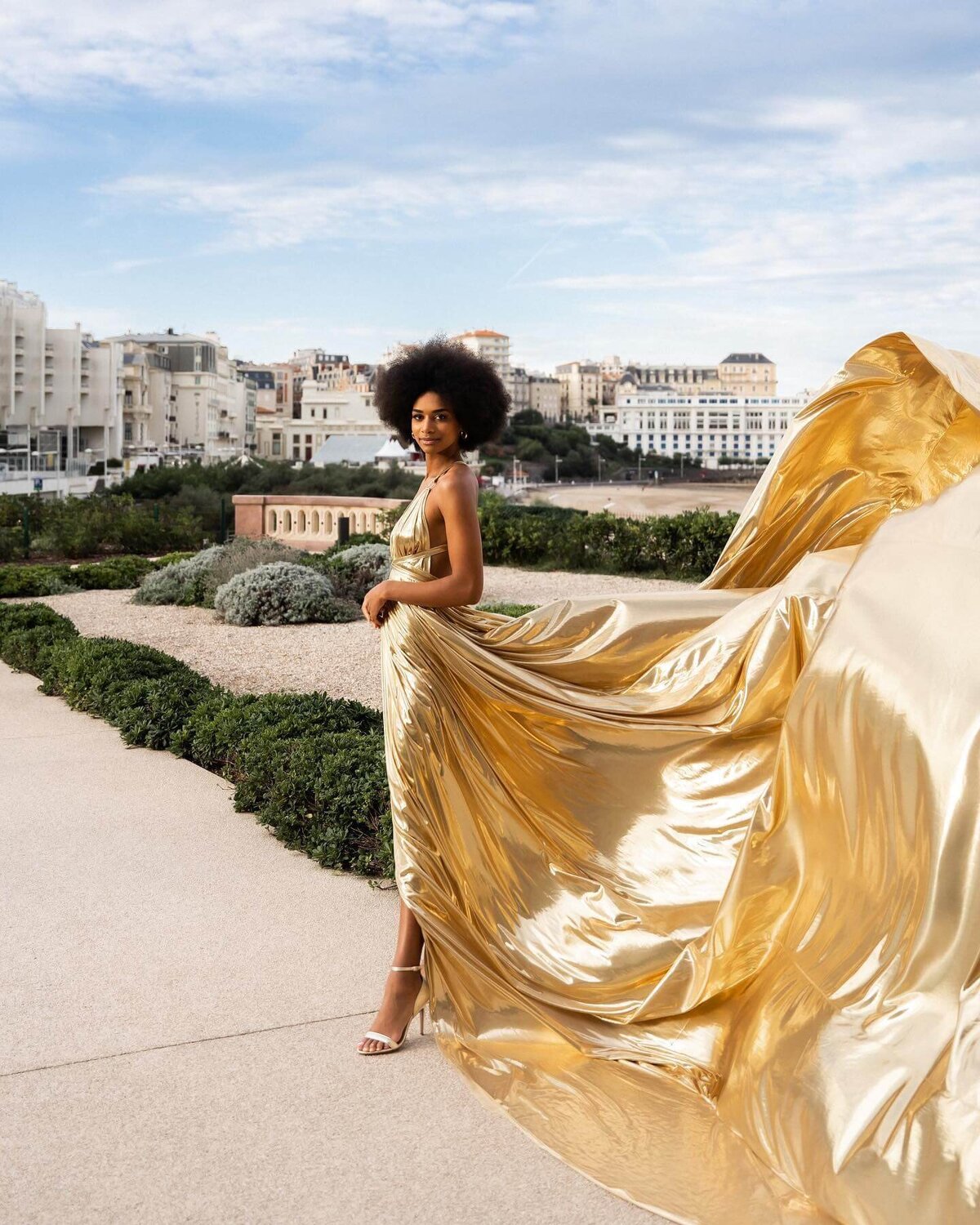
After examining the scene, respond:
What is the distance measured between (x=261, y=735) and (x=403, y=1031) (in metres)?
2.83

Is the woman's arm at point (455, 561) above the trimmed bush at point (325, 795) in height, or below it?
above

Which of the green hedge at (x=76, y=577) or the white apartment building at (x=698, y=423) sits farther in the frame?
the white apartment building at (x=698, y=423)

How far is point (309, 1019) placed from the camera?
3.44m

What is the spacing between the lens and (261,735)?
5.89 m

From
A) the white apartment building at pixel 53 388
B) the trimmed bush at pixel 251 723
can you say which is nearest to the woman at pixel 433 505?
the trimmed bush at pixel 251 723

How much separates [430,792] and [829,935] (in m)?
1.09

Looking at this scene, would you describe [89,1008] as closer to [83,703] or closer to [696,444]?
[83,703]

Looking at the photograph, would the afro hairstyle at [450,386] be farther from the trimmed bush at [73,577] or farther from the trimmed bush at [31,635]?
the trimmed bush at [73,577]

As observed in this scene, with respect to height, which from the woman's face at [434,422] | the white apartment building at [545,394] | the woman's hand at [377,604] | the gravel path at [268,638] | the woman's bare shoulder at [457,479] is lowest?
the gravel path at [268,638]

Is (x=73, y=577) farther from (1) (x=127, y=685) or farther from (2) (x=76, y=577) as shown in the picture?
(1) (x=127, y=685)

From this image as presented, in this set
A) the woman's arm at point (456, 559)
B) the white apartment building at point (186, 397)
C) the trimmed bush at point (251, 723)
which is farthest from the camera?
the white apartment building at point (186, 397)

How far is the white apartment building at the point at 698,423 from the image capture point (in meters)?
182

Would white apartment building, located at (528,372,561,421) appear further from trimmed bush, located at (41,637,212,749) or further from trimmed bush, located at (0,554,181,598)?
trimmed bush, located at (41,637,212,749)

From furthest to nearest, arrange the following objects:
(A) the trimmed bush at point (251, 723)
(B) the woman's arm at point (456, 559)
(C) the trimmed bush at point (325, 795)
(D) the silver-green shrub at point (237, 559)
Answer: (D) the silver-green shrub at point (237, 559), (A) the trimmed bush at point (251, 723), (C) the trimmed bush at point (325, 795), (B) the woman's arm at point (456, 559)
